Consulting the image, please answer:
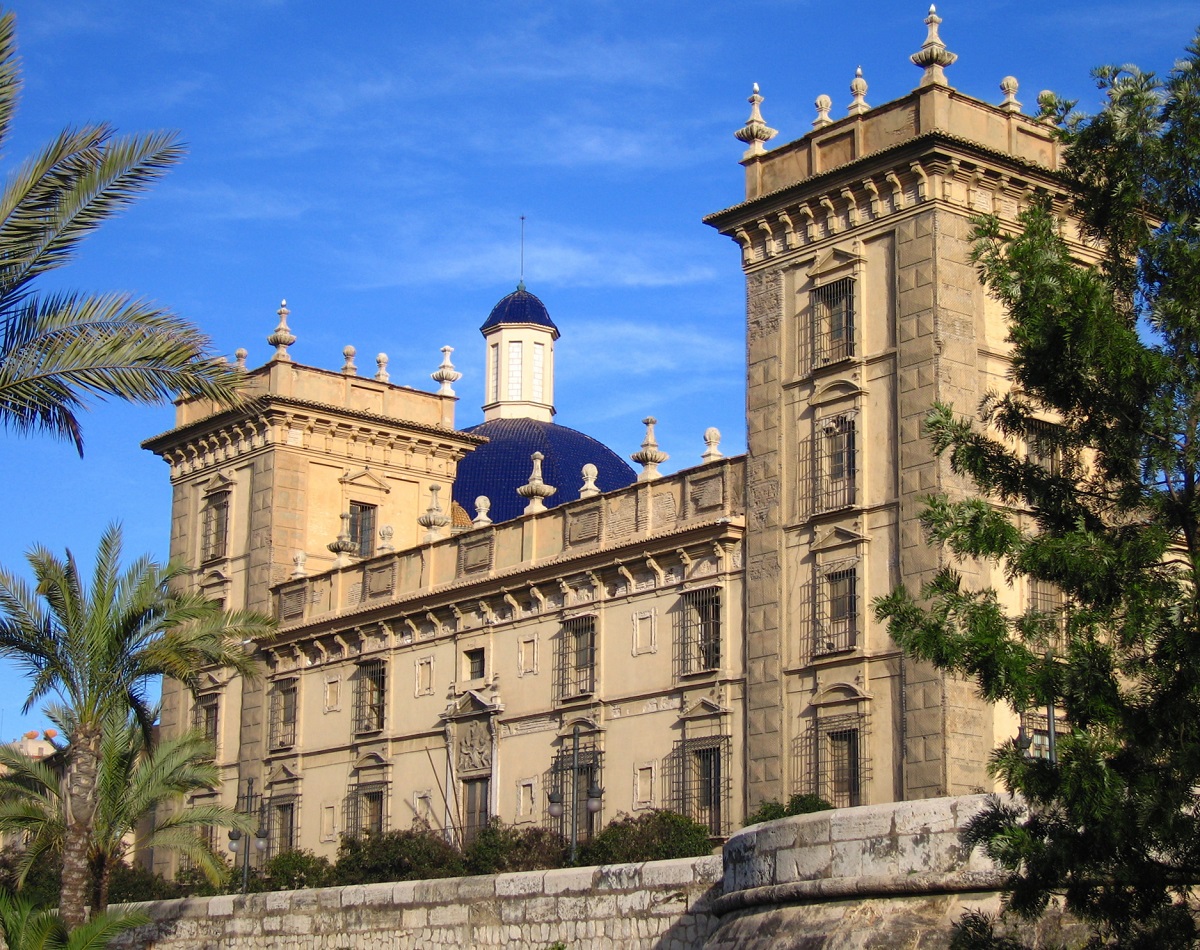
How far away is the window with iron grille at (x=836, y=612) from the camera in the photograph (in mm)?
29719

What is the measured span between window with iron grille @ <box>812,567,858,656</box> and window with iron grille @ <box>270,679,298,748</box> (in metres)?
15.5

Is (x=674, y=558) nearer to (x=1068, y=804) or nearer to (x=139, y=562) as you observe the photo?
(x=139, y=562)

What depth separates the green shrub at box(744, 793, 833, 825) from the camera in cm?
2827

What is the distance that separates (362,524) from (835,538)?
57.0ft

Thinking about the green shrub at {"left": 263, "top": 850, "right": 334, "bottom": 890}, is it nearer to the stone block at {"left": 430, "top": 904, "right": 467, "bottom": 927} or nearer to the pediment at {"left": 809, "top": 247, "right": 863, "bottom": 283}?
the stone block at {"left": 430, "top": 904, "right": 467, "bottom": 927}

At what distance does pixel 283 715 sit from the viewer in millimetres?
42344

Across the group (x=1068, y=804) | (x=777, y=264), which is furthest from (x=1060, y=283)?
(x=777, y=264)

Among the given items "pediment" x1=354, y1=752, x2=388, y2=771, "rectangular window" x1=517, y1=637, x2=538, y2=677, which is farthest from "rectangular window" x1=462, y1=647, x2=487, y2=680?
"pediment" x1=354, y1=752, x2=388, y2=771

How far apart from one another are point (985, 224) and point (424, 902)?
12.2 meters

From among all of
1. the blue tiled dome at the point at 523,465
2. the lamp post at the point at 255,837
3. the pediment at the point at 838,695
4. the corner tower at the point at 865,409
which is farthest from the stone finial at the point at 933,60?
the blue tiled dome at the point at 523,465

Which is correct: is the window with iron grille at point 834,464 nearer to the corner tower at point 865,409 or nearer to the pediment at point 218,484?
the corner tower at point 865,409

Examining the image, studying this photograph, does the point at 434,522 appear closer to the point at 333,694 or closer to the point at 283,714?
the point at 333,694

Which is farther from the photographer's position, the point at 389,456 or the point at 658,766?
the point at 389,456

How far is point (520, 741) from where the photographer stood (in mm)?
35406
